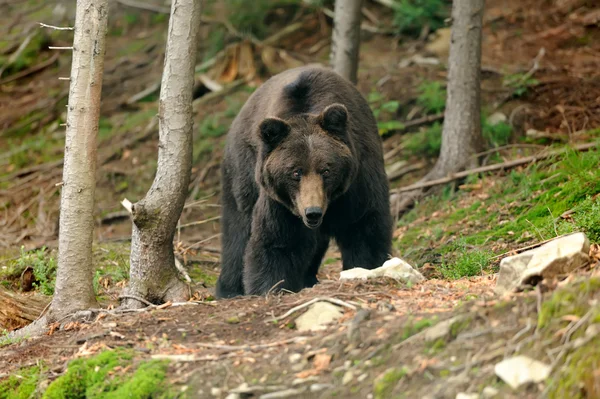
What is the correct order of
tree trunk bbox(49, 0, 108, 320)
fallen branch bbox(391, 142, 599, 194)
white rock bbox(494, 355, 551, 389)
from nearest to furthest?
white rock bbox(494, 355, 551, 389) → tree trunk bbox(49, 0, 108, 320) → fallen branch bbox(391, 142, 599, 194)

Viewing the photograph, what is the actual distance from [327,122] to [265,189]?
0.87 meters

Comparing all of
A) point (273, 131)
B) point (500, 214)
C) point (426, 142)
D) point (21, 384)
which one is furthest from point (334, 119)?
point (426, 142)

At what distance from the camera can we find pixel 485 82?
12.4 meters

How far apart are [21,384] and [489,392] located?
11.7 ft

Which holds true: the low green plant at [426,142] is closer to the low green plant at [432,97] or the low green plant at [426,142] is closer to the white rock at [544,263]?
the low green plant at [432,97]

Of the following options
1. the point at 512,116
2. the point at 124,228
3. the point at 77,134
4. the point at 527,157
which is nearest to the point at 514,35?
the point at 512,116

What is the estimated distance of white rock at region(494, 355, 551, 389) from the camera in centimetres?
378

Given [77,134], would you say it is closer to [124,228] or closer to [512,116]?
[124,228]

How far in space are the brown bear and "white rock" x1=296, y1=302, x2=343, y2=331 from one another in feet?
4.14

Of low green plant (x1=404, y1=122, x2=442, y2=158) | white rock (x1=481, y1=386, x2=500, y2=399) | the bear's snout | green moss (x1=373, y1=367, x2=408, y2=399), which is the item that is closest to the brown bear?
the bear's snout

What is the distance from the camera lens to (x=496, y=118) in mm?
11422

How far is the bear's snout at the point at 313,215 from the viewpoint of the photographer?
660cm

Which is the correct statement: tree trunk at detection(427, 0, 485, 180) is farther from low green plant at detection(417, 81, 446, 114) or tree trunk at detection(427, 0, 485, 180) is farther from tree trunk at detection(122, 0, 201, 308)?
tree trunk at detection(122, 0, 201, 308)

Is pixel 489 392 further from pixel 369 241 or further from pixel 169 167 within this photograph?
pixel 169 167
